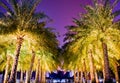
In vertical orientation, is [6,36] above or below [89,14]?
below

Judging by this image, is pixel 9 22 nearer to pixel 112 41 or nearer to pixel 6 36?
pixel 6 36

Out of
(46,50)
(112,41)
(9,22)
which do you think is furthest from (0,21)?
(112,41)

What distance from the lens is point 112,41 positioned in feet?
87.7

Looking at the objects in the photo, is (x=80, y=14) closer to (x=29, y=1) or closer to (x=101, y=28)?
(x=101, y=28)

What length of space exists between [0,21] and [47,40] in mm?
5573

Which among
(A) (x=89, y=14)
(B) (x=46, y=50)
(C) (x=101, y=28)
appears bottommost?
(B) (x=46, y=50)

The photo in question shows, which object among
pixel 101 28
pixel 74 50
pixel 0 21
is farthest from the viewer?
pixel 74 50

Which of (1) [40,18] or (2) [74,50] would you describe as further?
(2) [74,50]

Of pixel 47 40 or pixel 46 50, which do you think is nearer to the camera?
pixel 47 40

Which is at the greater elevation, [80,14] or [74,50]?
[80,14]

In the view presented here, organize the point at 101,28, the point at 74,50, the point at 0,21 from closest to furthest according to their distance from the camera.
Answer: the point at 0,21
the point at 101,28
the point at 74,50

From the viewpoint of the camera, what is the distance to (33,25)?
2466 cm

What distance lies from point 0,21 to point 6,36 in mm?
1828

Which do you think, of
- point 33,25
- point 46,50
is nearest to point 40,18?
point 33,25
